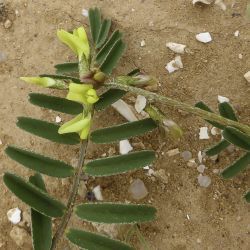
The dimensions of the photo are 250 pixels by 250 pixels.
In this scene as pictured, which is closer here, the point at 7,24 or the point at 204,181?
the point at 204,181

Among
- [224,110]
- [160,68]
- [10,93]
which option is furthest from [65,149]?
[224,110]

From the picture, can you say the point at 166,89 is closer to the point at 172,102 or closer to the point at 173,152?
the point at 173,152

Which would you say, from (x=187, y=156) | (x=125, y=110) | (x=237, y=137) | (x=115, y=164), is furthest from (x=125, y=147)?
(x=237, y=137)

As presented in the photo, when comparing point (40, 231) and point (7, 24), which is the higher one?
point (7, 24)

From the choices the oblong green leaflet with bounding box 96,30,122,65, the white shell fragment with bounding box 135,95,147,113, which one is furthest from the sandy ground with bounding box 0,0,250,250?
the oblong green leaflet with bounding box 96,30,122,65

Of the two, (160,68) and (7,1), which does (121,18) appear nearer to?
(160,68)

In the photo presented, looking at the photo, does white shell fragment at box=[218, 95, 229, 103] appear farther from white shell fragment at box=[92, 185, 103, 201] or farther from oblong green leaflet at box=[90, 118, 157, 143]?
white shell fragment at box=[92, 185, 103, 201]
